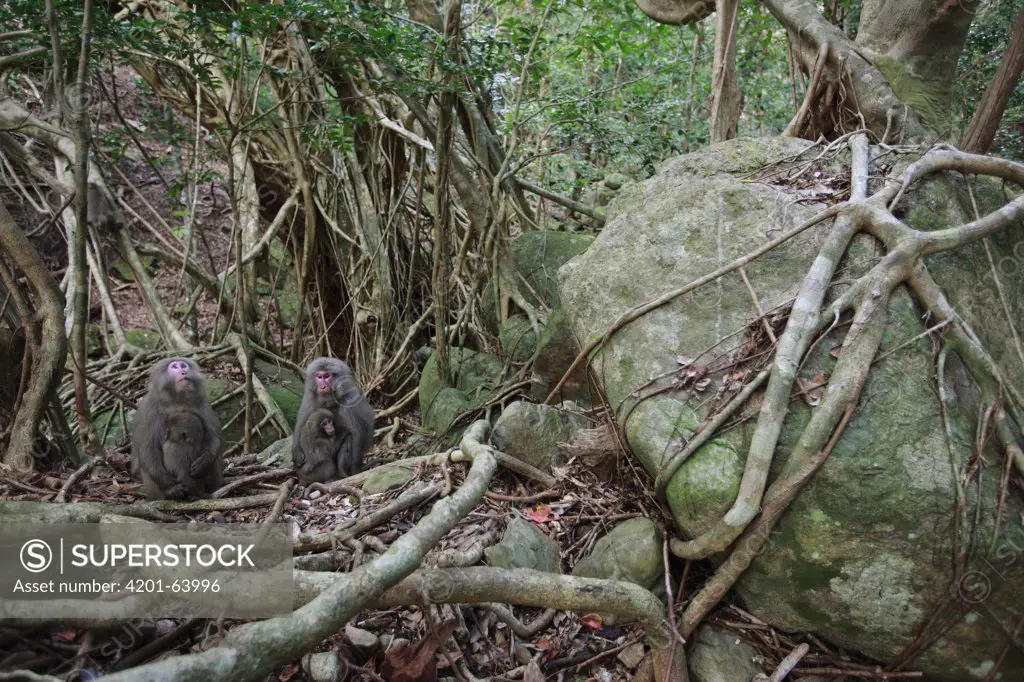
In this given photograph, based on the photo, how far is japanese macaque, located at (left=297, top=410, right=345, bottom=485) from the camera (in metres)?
5.04

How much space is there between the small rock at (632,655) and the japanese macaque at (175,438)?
2701 mm

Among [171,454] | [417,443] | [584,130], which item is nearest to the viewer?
[171,454]

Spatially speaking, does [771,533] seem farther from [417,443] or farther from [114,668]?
[417,443]

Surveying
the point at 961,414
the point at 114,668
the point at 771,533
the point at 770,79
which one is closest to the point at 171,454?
the point at 114,668

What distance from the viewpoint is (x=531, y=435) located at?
15.3ft

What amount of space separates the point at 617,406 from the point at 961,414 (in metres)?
1.56

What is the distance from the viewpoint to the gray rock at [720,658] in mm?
3293

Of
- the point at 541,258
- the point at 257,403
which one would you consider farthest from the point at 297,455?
the point at 541,258

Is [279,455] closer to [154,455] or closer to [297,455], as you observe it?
[297,455]

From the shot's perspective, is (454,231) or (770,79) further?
(770,79)

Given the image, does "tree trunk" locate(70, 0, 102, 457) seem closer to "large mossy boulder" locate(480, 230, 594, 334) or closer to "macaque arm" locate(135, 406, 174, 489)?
"macaque arm" locate(135, 406, 174, 489)

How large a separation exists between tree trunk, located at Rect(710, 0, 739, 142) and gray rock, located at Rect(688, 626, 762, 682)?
4480 millimetres

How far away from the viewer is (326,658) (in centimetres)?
296

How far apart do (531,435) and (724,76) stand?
12.3 ft
